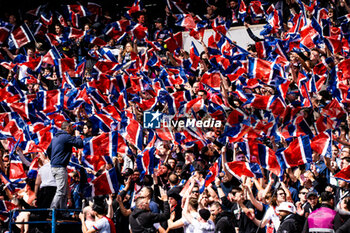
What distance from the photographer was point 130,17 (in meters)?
25.1

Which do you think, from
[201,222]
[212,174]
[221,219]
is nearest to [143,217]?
[201,222]

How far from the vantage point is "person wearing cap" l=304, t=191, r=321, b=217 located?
13158 millimetres

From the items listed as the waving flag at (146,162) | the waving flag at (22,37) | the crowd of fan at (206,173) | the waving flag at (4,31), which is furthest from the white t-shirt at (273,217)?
the waving flag at (4,31)

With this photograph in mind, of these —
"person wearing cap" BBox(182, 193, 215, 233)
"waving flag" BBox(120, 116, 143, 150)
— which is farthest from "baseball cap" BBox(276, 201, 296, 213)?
"waving flag" BBox(120, 116, 143, 150)

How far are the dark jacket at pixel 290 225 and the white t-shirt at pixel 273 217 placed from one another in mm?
622

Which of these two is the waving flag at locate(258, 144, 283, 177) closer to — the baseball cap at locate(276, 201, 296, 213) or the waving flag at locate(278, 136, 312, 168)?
the waving flag at locate(278, 136, 312, 168)

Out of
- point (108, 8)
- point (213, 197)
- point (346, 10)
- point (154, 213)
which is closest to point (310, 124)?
point (213, 197)

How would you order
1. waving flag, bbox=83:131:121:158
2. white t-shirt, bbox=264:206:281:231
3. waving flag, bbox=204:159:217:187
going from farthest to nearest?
waving flag, bbox=83:131:121:158, waving flag, bbox=204:159:217:187, white t-shirt, bbox=264:206:281:231

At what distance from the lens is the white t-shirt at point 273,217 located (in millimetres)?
13438

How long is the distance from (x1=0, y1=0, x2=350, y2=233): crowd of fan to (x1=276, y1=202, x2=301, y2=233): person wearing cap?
0.02m

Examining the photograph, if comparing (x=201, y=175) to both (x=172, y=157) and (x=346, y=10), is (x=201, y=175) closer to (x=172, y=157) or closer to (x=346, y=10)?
→ (x=172, y=157)

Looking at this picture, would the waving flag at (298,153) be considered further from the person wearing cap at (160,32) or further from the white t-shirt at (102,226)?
the person wearing cap at (160,32)

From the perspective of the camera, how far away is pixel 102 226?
534 inches

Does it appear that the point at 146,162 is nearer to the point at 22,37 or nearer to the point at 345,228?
the point at 345,228
